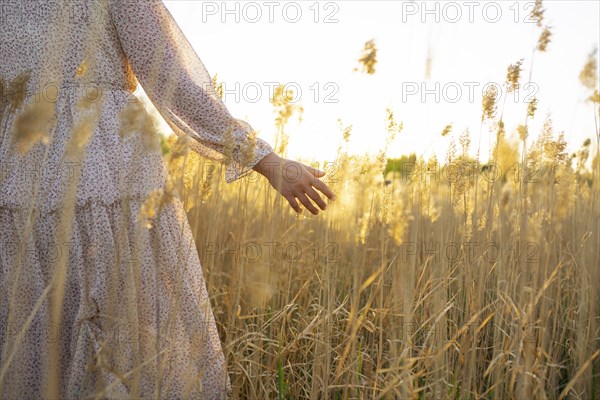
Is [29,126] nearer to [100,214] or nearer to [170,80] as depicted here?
[100,214]

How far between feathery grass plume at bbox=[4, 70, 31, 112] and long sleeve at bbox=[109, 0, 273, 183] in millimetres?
353

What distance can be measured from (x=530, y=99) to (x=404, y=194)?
1.68ft

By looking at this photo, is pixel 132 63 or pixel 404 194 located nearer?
pixel 132 63

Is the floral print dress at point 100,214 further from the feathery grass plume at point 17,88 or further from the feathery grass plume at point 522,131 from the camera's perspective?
the feathery grass plume at point 522,131

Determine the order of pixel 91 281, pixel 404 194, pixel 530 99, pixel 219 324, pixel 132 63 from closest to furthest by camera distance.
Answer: pixel 91 281
pixel 132 63
pixel 404 194
pixel 530 99
pixel 219 324

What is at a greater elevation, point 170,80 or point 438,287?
point 170,80

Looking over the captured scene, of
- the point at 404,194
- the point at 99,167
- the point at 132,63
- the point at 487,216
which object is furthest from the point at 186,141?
the point at 487,216

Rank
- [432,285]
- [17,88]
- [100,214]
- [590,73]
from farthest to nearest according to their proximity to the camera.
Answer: [590,73] < [432,285] < [100,214] < [17,88]

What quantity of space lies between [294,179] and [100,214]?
463mm

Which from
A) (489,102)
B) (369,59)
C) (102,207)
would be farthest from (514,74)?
(102,207)

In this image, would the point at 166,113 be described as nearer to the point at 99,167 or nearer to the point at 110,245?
the point at 99,167

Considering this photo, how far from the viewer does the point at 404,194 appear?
172cm

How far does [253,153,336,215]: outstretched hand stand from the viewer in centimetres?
151

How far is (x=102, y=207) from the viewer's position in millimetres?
1409
